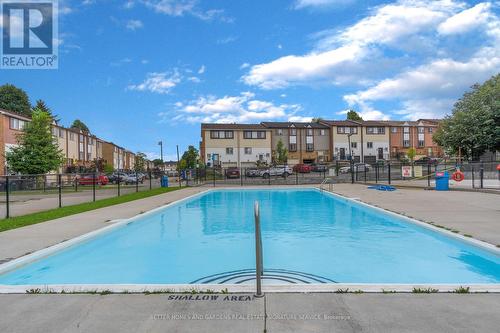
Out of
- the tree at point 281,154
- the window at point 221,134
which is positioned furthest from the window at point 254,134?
the tree at point 281,154

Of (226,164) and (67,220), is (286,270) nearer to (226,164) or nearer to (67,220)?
(67,220)

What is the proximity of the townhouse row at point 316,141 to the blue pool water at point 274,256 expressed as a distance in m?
52.7

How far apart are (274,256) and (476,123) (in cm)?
4070

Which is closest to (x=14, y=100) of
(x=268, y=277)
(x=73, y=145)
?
Result: (x=73, y=145)

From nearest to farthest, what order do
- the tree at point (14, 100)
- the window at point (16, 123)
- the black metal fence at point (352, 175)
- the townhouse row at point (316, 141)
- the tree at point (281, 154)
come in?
the black metal fence at point (352, 175), the window at point (16, 123), the tree at point (281, 154), the townhouse row at point (316, 141), the tree at point (14, 100)

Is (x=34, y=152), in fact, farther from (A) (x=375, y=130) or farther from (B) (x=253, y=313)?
(A) (x=375, y=130)

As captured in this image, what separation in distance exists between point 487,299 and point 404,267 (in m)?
2.88

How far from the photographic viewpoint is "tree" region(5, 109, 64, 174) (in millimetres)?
37031

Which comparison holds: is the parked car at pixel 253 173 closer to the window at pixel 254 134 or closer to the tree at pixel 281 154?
the tree at pixel 281 154

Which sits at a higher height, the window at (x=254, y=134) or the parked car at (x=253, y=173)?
the window at (x=254, y=134)

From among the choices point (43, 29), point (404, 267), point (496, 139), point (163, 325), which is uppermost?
point (43, 29)

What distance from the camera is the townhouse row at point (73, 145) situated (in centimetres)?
4012

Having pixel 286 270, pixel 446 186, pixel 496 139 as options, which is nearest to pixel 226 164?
pixel 496 139

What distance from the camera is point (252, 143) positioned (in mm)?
66375
